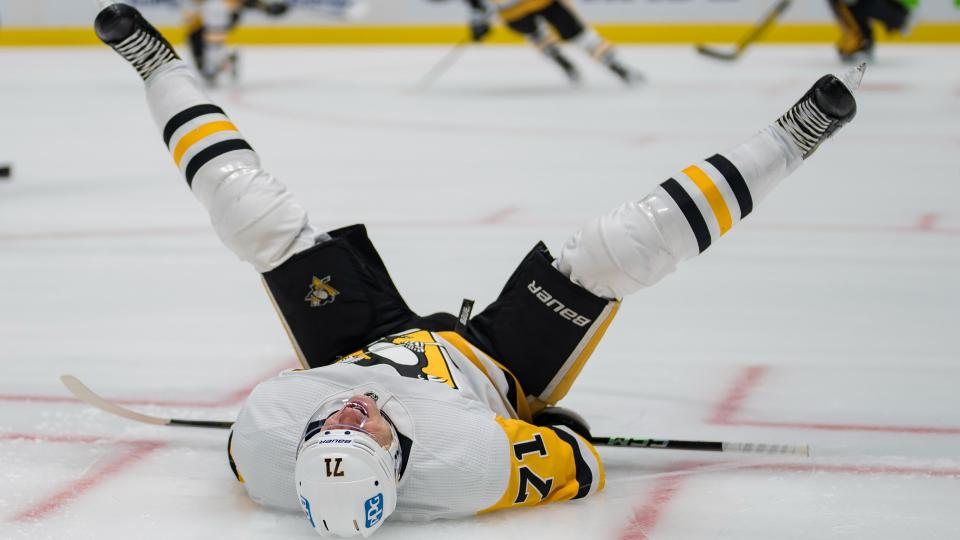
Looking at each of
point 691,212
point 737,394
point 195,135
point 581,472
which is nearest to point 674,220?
point 691,212

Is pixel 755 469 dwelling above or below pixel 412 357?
below

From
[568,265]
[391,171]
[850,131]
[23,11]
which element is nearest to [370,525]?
[568,265]

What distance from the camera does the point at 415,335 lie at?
1681 mm

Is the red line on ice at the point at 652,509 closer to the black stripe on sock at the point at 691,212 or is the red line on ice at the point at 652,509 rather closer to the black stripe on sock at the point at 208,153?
the black stripe on sock at the point at 691,212

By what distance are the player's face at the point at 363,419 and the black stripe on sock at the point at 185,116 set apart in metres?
0.62

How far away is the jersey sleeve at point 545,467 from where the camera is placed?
4.86ft

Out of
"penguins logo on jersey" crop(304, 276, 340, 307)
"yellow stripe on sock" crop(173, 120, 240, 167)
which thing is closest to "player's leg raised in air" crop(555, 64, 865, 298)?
"penguins logo on jersey" crop(304, 276, 340, 307)

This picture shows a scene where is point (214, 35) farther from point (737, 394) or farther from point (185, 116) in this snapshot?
point (737, 394)

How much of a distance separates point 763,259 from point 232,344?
4.11 feet

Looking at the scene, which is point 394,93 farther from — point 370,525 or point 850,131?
point 370,525

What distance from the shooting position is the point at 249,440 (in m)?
1.50

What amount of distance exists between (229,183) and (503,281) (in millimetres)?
1065

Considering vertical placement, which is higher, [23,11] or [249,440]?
[249,440]

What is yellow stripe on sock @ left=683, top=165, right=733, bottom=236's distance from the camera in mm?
1674
